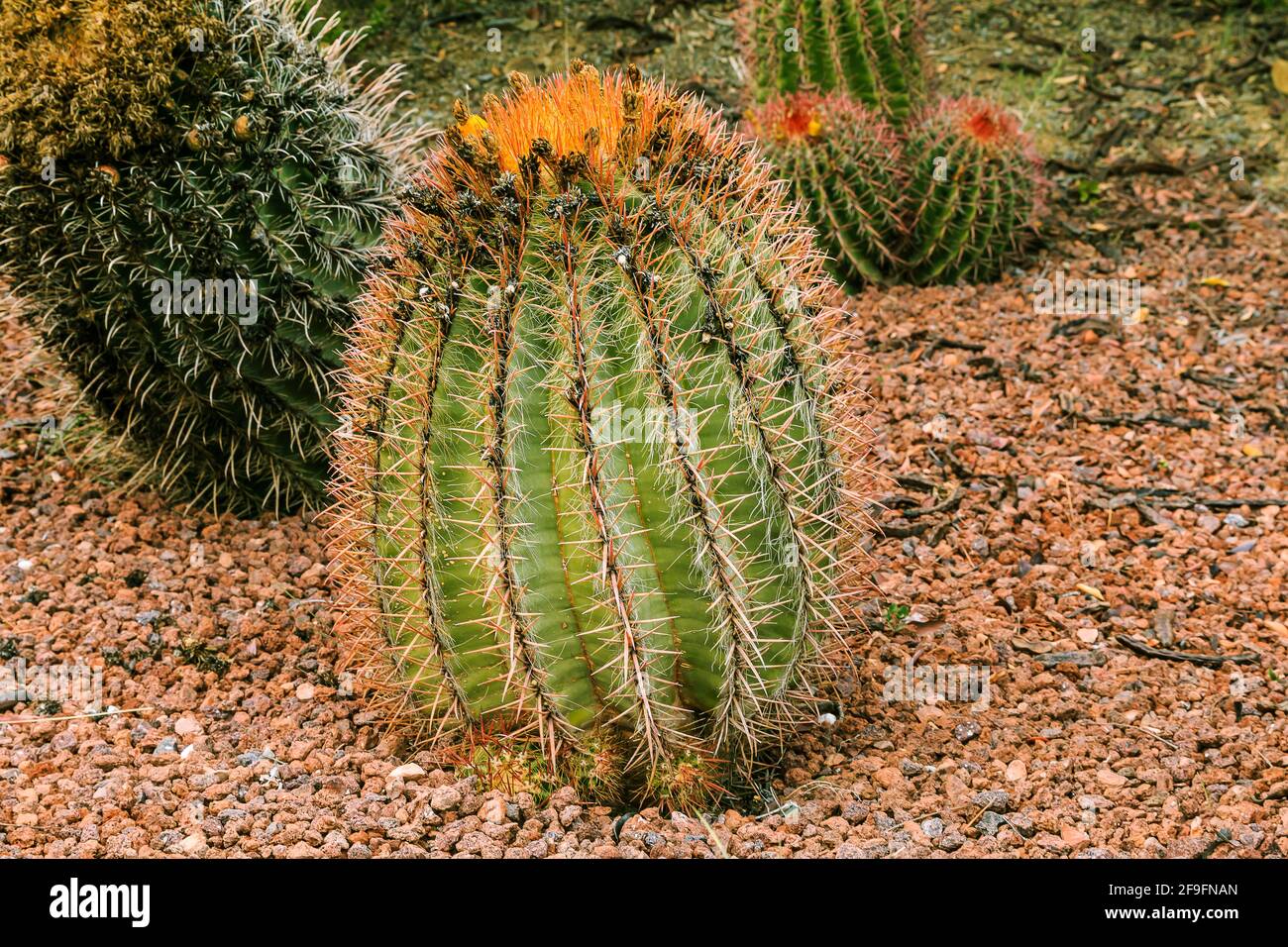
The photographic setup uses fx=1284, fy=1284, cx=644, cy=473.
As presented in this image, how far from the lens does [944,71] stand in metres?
8.33

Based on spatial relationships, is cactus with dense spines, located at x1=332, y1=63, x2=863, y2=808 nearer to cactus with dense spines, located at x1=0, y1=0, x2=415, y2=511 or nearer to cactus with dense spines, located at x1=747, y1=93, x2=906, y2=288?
cactus with dense spines, located at x1=0, y1=0, x2=415, y2=511

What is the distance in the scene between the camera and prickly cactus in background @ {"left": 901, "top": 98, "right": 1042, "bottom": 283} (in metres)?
5.86

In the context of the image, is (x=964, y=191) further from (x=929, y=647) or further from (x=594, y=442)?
(x=594, y=442)

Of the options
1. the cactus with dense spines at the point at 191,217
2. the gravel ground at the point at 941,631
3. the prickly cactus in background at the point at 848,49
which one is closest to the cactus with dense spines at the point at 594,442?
the gravel ground at the point at 941,631

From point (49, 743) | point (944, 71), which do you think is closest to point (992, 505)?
point (49, 743)

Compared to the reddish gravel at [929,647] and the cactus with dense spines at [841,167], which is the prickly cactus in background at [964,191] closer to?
the cactus with dense spines at [841,167]

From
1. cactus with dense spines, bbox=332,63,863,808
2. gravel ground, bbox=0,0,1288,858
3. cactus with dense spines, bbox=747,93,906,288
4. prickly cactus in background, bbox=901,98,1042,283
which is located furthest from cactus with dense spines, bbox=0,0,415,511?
prickly cactus in background, bbox=901,98,1042,283

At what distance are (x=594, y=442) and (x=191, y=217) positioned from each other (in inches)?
72.9

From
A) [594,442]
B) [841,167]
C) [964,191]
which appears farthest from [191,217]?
[964,191]

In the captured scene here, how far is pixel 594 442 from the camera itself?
262 centimetres

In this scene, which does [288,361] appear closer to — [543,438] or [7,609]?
[7,609]

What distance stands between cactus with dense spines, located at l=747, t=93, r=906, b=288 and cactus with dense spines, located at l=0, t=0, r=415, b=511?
2.16 m

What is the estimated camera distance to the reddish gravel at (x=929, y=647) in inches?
111

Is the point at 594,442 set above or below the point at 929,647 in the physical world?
above
